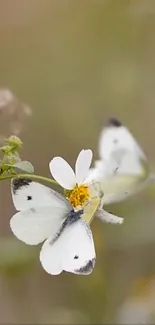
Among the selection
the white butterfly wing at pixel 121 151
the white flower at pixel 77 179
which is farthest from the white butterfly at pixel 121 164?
the white flower at pixel 77 179

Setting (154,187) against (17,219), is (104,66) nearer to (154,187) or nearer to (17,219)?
(154,187)

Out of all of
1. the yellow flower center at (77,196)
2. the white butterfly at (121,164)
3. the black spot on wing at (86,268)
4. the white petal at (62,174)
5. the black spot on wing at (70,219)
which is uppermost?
the white butterfly at (121,164)

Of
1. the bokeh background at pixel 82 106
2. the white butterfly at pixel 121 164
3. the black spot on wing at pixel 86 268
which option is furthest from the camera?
the bokeh background at pixel 82 106

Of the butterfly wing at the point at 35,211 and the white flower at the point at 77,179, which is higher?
the white flower at the point at 77,179

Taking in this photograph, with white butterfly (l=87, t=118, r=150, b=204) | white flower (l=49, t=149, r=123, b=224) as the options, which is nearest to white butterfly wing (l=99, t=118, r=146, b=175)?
white butterfly (l=87, t=118, r=150, b=204)

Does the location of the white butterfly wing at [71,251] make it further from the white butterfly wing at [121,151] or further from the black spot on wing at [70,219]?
the white butterfly wing at [121,151]

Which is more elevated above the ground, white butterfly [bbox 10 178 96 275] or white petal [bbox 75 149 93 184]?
white petal [bbox 75 149 93 184]

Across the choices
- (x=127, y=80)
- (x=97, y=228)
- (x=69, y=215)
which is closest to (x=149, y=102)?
(x=127, y=80)

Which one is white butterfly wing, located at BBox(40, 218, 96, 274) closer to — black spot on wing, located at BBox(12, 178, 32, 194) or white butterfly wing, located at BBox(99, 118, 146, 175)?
black spot on wing, located at BBox(12, 178, 32, 194)
